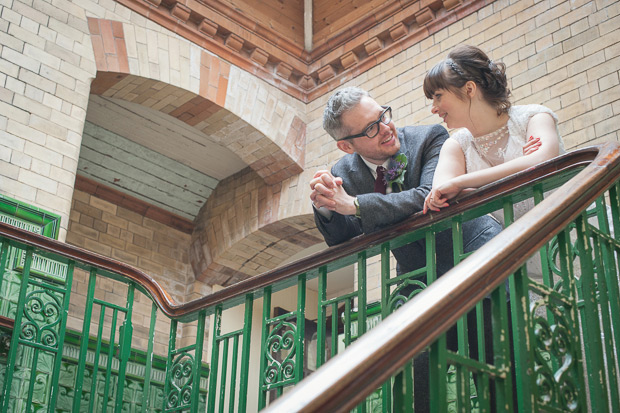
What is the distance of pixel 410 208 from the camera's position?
116 inches

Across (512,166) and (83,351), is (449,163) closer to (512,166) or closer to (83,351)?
(512,166)

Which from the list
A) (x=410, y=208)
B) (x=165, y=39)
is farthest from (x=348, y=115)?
(x=165, y=39)

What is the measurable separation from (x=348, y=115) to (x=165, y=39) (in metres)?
4.94

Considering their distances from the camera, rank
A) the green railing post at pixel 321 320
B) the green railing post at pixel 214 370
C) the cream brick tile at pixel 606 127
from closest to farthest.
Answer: the green railing post at pixel 321 320 < the green railing post at pixel 214 370 < the cream brick tile at pixel 606 127

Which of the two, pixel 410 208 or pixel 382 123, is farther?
pixel 382 123

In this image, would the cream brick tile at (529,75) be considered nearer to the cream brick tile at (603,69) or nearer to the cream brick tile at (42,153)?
the cream brick tile at (603,69)

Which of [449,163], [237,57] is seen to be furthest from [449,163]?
[237,57]

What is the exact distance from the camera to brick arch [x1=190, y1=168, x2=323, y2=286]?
8641mm

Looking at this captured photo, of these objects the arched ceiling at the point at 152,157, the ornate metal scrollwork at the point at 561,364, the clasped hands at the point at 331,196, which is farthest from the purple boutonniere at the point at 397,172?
the arched ceiling at the point at 152,157

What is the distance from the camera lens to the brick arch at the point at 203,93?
24.2 ft

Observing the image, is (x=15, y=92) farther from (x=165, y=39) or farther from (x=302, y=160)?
(x=302, y=160)

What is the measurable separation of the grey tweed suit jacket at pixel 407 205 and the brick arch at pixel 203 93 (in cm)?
453

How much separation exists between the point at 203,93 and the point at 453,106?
202 inches

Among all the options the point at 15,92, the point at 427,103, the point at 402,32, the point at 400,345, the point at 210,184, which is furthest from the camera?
the point at 210,184
